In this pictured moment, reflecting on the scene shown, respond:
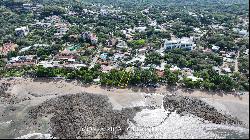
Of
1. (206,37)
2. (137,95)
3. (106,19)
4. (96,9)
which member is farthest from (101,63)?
(96,9)

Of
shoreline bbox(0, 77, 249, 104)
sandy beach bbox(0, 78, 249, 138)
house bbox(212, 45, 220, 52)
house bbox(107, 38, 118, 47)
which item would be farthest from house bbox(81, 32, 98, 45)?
house bbox(212, 45, 220, 52)

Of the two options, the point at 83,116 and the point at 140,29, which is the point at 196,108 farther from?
the point at 140,29

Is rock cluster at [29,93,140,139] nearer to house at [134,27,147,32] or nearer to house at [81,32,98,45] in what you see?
house at [81,32,98,45]

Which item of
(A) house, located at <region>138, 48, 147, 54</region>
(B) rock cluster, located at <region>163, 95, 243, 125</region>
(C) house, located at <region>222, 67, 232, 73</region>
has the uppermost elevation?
(C) house, located at <region>222, 67, 232, 73</region>

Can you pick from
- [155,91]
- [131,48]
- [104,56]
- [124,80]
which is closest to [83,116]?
[124,80]

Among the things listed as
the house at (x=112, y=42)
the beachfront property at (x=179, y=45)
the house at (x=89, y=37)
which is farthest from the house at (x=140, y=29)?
the beachfront property at (x=179, y=45)

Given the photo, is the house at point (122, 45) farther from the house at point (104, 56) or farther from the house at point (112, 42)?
the house at point (104, 56)
